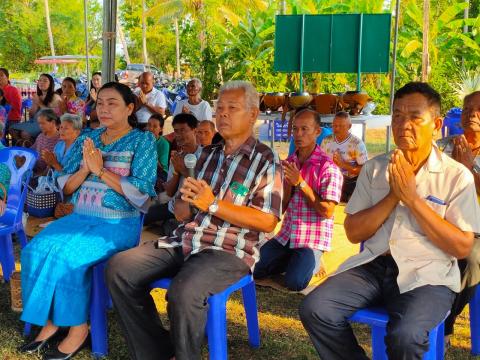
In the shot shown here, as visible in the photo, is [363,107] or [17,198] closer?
[17,198]

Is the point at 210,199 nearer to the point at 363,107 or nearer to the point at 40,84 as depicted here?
the point at 363,107

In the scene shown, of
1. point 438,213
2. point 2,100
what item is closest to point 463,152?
point 438,213

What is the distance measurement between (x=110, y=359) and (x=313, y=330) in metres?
1.22

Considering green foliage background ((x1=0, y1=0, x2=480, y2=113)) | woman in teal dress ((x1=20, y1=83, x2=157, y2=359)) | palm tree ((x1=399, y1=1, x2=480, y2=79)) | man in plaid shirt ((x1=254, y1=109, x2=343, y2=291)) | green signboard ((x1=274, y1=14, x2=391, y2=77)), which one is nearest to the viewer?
woman in teal dress ((x1=20, y1=83, x2=157, y2=359))

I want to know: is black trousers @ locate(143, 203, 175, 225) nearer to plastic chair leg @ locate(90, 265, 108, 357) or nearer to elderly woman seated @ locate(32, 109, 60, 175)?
elderly woman seated @ locate(32, 109, 60, 175)

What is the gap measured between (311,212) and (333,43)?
383 centimetres

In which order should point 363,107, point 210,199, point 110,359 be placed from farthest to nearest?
1. point 363,107
2. point 110,359
3. point 210,199

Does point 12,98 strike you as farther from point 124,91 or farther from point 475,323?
point 475,323

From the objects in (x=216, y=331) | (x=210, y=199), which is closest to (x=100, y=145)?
(x=210, y=199)

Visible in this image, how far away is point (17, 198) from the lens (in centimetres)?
376

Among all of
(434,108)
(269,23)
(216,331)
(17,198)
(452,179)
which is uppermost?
(269,23)

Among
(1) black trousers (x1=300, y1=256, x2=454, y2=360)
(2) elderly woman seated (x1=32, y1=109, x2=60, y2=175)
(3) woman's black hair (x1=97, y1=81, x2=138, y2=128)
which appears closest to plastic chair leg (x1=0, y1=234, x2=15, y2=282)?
(3) woman's black hair (x1=97, y1=81, x2=138, y2=128)

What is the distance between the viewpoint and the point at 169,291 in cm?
259

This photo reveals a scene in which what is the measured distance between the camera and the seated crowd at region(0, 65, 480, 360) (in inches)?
93.2
